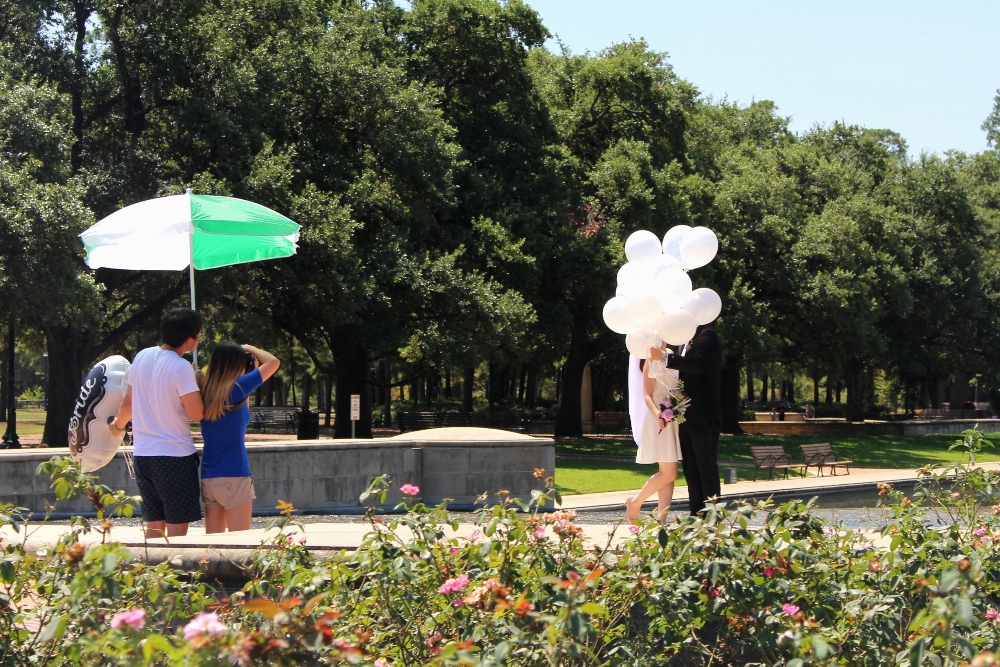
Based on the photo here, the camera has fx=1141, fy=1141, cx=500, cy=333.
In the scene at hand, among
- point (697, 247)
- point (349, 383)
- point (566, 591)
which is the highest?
point (697, 247)

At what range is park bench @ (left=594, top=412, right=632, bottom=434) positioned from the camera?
144ft

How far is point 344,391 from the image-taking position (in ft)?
110

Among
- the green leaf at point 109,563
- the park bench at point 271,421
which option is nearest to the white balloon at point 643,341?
the green leaf at point 109,563

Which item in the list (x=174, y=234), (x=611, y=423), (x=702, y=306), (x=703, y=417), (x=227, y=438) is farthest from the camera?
(x=611, y=423)

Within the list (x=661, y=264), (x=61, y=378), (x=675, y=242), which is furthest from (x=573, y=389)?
(x=661, y=264)

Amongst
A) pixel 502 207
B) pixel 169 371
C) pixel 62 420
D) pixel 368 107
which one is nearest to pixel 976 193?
pixel 502 207

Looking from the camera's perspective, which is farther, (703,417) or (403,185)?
(403,185)

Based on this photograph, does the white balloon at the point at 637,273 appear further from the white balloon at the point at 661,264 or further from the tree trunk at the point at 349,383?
the tree trunk at the point at 349,383

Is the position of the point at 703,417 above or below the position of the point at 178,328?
below

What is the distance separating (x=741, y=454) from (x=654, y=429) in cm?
2572

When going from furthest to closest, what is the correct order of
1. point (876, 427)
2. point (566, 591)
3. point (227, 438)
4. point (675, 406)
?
1. point (876, 427)
2. point (675, 406)
3. point (227, 438)
4. point (566, 591)

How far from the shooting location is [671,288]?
8.43 meters

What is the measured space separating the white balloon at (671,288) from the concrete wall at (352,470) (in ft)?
23.1

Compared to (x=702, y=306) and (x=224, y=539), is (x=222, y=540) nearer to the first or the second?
(x=224, y=539)
